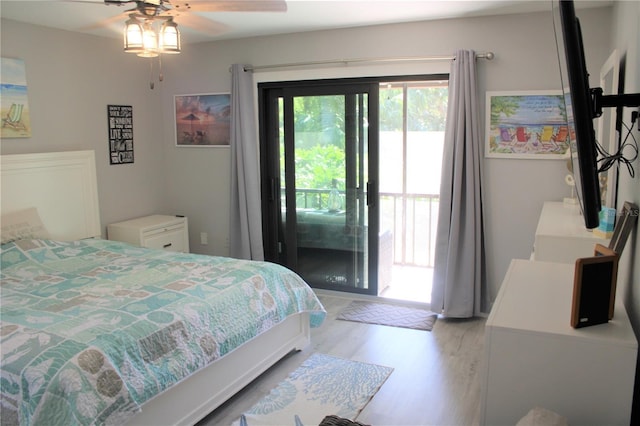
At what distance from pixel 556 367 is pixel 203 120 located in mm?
4411

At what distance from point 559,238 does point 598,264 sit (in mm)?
1157

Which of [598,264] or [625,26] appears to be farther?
[625,26]

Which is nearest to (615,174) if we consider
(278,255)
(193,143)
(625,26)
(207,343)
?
(625,26)

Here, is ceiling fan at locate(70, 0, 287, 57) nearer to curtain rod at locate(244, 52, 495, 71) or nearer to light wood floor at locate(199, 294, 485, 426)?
curtain rod at locate(244, 52, 495, 71)

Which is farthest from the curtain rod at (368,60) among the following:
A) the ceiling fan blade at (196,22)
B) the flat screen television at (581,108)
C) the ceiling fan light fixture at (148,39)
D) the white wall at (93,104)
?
the flat screen television at (581,108)

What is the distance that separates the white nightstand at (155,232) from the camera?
187 inches

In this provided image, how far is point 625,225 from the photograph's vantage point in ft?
6.26

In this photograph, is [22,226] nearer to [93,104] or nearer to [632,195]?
[93,104]

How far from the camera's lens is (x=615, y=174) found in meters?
2.60

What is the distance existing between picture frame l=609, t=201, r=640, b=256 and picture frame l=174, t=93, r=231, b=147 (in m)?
3.85

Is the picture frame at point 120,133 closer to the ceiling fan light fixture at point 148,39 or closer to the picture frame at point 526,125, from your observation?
the ceiling fan light fixture at point 148,39

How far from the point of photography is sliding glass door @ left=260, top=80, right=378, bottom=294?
4.71 metres

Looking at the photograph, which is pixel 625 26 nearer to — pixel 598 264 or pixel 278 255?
pixel 598 264

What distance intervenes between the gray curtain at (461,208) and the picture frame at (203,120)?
2187 mm
